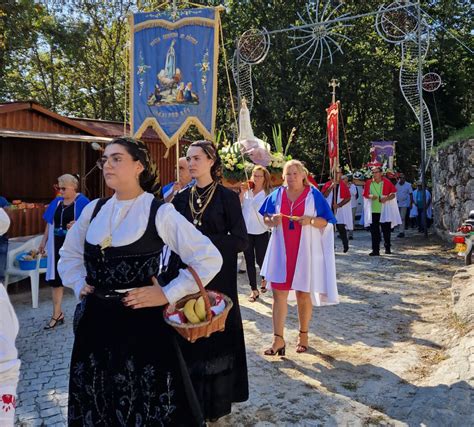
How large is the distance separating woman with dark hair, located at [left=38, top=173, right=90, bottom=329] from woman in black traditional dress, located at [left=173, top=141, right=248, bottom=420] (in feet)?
8.62

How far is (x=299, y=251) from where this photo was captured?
195 inches

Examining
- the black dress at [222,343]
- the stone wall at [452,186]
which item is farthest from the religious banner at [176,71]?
the stone wall at [452,186]

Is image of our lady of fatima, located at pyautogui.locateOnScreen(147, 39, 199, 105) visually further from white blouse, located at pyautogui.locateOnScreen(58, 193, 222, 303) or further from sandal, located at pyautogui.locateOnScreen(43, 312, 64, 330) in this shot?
white blouse, located at pyautogui.locateOnScreen(58, 193, 222, 303)

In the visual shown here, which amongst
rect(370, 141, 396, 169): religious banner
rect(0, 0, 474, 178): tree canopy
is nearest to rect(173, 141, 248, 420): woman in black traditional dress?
rect(370, 141, 396, 169): religious banner

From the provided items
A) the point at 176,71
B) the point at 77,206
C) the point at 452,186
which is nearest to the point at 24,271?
the point at 77,206

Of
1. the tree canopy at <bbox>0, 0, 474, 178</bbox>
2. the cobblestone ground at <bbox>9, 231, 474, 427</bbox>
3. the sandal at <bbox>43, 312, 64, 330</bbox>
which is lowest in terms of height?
the cobblestone ground at <bbox>9, 231, 474, 427</bbox>

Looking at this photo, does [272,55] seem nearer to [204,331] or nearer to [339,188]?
[339,188]

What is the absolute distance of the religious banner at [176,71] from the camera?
6.65 meters

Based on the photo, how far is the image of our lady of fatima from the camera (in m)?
6.70

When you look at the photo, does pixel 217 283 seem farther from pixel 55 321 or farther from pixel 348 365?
pixel 55 321

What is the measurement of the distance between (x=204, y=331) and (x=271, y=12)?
22761 millimetres

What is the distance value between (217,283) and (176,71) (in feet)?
13.2

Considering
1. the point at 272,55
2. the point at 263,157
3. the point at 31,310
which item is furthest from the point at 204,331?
the point at 272,55

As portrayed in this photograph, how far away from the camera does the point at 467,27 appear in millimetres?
25766
